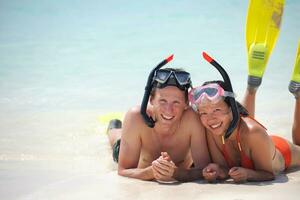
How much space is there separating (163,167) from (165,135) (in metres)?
0.52

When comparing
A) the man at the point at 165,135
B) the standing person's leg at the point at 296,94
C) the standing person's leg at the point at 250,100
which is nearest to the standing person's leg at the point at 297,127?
the standing person's leg at the point at 296,94

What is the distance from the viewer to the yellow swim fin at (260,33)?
5.08 m

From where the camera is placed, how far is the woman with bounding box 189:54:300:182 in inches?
143

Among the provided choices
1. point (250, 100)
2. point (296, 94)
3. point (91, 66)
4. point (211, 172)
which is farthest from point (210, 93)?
point (91, 66)

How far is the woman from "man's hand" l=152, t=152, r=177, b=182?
270 mm

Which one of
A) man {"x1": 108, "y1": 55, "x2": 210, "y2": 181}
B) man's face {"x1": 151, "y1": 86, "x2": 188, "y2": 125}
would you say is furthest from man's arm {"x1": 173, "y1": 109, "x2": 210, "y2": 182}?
man's face {"x1": 151, "y1": 86, "x2": 188, "y2": 125}

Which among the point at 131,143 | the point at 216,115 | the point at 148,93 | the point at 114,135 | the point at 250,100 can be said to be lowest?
the point at 114,135

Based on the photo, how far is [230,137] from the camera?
12.7 feet

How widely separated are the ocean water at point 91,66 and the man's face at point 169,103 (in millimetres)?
1075

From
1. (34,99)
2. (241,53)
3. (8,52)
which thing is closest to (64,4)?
(8,52)

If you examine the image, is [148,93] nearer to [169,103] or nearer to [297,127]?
[169,103]

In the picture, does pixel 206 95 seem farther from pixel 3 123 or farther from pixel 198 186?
pixel 3 123

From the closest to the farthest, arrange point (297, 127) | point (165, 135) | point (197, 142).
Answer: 1. point (197, 142)
2. point (165, 135)
3. point (297, 127)

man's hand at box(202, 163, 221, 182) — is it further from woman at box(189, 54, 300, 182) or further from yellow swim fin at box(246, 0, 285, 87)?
yellow swim fin at box(246, 0, 285, 87)
